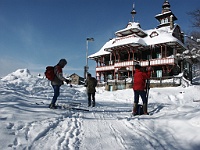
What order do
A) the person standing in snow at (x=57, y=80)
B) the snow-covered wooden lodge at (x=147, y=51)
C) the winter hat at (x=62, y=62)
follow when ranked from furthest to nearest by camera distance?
the snow-covered wooden lodge at (x=147, y=51) → the winter hat at (x=62, y=62) → the person standing in snow at (x=57, y=80)

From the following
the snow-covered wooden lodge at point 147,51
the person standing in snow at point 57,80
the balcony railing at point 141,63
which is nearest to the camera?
the person standing in snow at point 57,80

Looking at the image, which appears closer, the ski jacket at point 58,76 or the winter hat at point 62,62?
the ski jacket at point 58,76

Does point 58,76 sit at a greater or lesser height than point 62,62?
lesser

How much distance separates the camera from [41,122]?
160 inches

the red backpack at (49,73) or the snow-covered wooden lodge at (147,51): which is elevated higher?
the snow-covered wooden lodge at (147,51)

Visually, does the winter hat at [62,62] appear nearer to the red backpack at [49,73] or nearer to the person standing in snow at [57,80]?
the person standing in snow at [57,80]

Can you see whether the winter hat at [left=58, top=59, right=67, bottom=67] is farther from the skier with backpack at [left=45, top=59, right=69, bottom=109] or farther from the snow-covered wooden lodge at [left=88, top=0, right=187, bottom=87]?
the snow-covered wooden lodge at [left=88, top=0, right=187, bottom=87]

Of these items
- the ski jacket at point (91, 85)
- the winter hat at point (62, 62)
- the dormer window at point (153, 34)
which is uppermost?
the dormer window at point (153, 34)

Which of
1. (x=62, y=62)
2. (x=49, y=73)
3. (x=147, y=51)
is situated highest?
(x=147, y=51)

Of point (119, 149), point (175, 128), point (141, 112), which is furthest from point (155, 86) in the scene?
point (119, 149)

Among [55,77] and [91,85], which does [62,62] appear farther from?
[91,85]

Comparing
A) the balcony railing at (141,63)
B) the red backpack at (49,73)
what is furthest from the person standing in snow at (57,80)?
the balcony railing at (141,63)

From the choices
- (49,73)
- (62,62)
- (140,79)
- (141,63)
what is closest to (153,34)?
(141,63)

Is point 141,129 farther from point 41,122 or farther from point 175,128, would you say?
point 41,122
